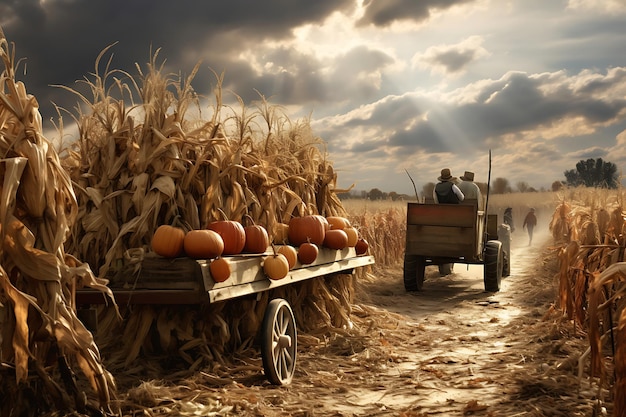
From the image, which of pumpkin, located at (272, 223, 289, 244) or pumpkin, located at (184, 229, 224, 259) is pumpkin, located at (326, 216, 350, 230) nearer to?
pumpkin, located at (272, 223, 289, 244)

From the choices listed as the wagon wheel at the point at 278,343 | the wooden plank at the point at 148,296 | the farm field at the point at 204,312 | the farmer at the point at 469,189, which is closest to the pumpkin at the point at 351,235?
the farm field at the point at 204,312

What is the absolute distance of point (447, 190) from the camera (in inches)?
517

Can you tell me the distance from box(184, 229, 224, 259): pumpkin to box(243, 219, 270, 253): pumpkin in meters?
0.75

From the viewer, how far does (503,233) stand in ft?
54.7

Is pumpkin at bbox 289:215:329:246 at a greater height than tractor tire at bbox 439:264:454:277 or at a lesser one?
greater

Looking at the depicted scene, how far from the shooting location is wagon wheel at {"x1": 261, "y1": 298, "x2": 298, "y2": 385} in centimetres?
570

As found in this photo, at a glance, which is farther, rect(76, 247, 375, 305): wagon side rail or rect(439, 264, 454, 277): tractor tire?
rect(439, 264, 454, 277): tractor tire

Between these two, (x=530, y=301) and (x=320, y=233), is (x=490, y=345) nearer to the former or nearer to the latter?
(x=320, y=233)

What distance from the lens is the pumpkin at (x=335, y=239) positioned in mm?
7785

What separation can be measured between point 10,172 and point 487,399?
13.6 ft

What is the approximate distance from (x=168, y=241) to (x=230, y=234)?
634mm

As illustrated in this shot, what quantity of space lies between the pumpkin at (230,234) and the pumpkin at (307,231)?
135cm

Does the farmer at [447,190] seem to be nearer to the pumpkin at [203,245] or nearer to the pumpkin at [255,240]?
the pumpkin at [255,240]

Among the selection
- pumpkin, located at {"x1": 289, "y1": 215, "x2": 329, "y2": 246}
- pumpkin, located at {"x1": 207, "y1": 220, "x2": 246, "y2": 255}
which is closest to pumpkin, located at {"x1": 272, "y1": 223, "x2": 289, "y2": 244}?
pumpkin, located at {"x1": 289, "y1": 215, "x2": 329, "y2": 246}
